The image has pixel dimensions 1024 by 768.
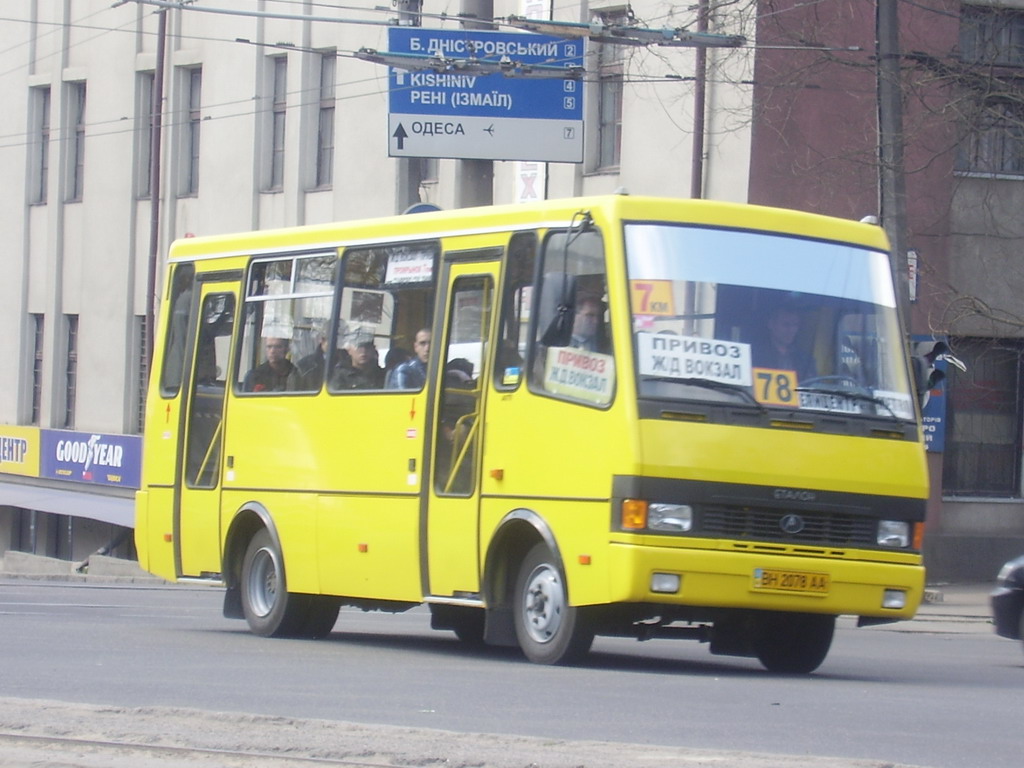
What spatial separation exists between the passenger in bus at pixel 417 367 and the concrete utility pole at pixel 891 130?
29.9 feet

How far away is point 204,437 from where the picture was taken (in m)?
15.9

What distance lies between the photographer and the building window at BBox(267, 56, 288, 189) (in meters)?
35.8

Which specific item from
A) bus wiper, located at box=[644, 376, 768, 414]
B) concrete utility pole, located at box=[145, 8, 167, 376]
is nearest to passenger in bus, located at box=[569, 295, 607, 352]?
bus wiper, located at box=[644, 376, 768, 414]

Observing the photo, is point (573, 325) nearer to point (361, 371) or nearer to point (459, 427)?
point (459, 427)

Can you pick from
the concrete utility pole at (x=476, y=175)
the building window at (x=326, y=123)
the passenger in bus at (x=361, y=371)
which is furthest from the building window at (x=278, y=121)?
the passenger in bus at (x=361, y=371)

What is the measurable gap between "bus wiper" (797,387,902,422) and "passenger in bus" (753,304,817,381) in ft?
0.27

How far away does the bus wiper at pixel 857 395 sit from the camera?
12.0 m

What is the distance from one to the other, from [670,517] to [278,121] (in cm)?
2567

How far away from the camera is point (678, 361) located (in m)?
11.6

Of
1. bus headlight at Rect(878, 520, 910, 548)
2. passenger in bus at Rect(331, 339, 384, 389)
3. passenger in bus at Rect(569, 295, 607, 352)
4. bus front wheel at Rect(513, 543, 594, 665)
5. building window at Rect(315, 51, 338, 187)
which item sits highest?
building window at Rect(315, 51, 338, 187)

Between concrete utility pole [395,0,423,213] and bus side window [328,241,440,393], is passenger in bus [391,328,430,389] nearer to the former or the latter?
bus side window [328,241,440,393]

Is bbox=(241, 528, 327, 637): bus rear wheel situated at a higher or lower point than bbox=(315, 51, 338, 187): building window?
lower

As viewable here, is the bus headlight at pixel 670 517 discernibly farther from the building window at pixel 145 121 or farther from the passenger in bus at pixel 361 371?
the building window at pixel 145 121

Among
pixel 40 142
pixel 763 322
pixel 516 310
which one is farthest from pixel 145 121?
pixel 763 322
